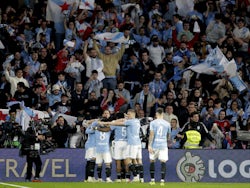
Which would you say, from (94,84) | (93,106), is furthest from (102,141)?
(94,84)

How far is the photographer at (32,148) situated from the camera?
34000 millimetres

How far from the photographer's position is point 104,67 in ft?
131

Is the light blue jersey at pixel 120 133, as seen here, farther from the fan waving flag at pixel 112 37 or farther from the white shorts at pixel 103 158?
the fan waving flag at pixel 112 37

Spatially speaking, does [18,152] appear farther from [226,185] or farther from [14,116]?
[226,185]

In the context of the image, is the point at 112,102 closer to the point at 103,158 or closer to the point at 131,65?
the point at 131,65

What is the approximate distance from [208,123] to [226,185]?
3.28 m

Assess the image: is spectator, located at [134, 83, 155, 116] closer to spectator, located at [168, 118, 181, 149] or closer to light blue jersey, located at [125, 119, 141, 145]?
spectator, located at [168, 118, 181, 149]

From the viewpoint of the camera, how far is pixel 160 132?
33812 millimetres

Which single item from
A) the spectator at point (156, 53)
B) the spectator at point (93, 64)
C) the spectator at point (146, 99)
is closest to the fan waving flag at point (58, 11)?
the spectator at point (93, 64)

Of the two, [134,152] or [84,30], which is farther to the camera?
[84,30]

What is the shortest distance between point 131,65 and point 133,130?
18.9ft

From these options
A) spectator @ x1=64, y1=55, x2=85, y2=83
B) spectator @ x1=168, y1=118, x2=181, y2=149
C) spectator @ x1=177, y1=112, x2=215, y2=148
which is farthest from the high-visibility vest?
spectator @ x1=64, y1=55, x2=85, y2=83

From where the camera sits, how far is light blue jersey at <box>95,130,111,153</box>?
35.1 metres

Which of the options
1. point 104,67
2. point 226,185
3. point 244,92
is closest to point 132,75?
point 104,67
